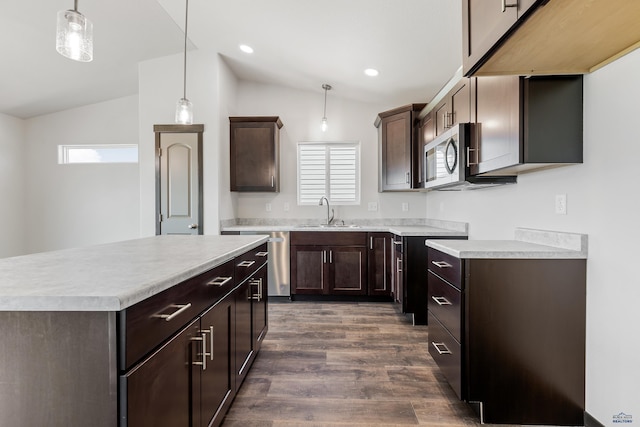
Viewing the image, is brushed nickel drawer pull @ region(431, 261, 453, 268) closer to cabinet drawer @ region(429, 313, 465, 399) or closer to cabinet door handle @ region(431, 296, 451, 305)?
cabinet door handle @ region(431, 296, 451, 305)

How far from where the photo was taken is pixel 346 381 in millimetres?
2066

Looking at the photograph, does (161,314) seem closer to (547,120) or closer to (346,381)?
(346,381)

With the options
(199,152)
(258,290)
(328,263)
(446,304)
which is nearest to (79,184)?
(199,152)

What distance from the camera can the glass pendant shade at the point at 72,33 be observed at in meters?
1.38

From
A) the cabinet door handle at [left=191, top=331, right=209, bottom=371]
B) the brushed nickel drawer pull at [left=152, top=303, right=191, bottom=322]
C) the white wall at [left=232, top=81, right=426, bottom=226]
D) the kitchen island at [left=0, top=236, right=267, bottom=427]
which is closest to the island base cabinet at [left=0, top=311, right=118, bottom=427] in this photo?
the kitchen island at [left=0, top=236, right=267, bottom=427]

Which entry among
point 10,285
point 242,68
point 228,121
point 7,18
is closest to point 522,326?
point 10,285

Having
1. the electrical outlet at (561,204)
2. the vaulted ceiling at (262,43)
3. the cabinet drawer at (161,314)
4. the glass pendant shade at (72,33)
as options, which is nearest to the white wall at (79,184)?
the vaulted ceiling at (262,43)

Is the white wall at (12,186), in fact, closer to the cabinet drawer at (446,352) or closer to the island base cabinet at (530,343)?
the cabinet drawer at (446,352)

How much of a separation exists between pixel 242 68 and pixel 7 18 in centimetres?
223

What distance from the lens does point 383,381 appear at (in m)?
2.07

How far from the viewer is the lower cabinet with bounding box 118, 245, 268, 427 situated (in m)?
0.86

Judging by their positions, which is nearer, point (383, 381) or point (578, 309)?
point (578, 309)

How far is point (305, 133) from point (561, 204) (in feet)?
10.9

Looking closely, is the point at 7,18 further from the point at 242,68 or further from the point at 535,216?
the point at 535,216
